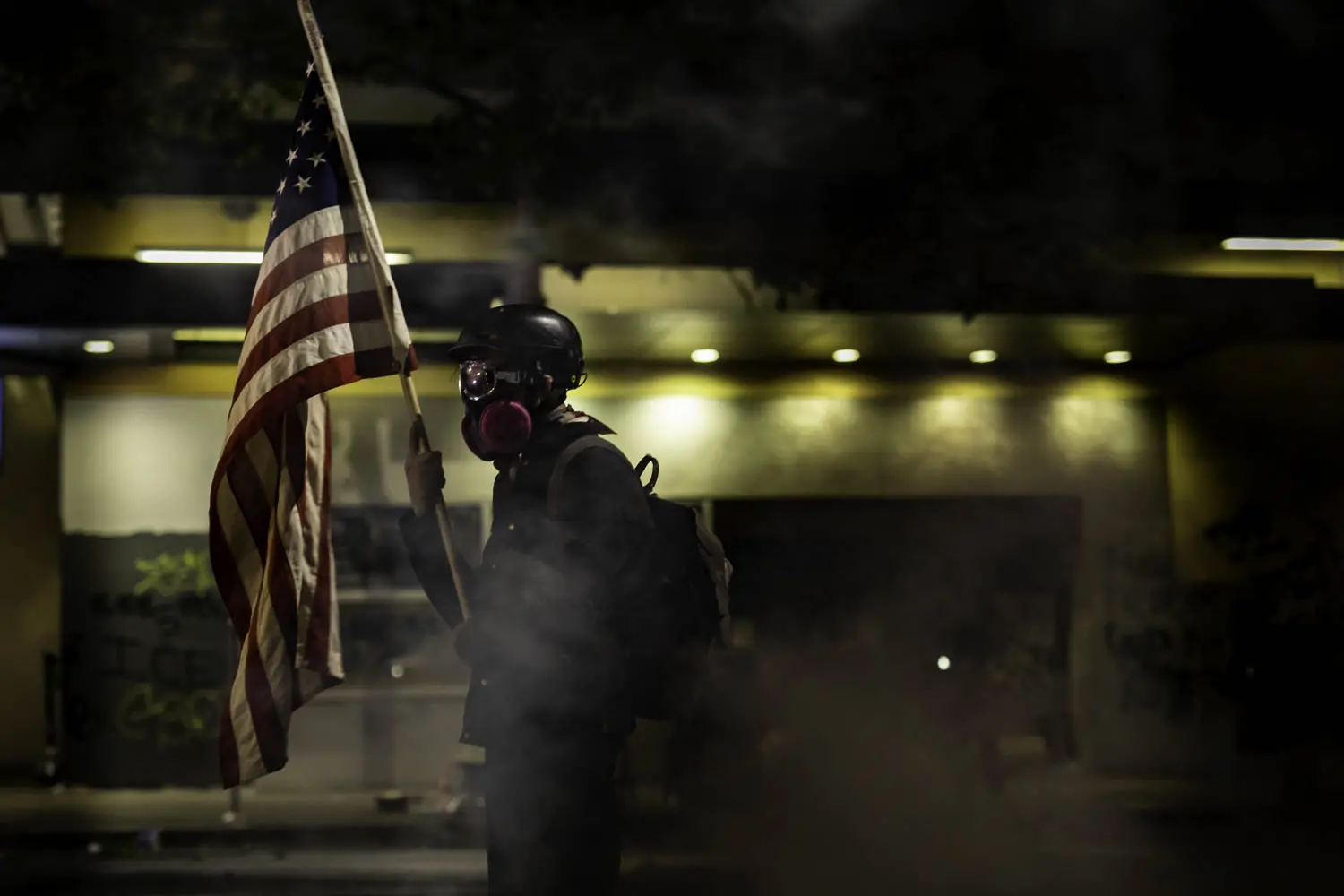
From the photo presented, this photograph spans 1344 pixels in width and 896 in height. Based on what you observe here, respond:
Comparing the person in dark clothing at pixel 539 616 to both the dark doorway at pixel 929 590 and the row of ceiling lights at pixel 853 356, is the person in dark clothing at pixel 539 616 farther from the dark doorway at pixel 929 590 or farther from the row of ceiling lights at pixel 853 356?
the dark doorway at pixel 929 590

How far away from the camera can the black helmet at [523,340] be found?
105 inches

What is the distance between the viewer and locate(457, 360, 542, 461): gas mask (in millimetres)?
2568

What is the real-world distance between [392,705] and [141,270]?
2.68 meters

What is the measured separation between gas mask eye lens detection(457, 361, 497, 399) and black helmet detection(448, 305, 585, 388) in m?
0.02

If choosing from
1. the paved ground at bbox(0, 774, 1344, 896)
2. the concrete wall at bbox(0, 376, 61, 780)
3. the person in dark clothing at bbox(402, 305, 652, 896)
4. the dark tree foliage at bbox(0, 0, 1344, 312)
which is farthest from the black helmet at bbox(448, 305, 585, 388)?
the concrete wall at bbox(0, 376, 61, 780)

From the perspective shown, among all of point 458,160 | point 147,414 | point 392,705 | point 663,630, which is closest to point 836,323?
point 458,160

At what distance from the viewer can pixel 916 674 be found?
7.88 metres

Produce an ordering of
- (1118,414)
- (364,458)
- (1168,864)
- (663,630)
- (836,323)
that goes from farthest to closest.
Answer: (1118,414), (364,458), (836,323), (1168,864), (663,630)

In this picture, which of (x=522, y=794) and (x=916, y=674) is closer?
(x=522, y=794)

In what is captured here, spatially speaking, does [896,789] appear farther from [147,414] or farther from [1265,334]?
[147,414]

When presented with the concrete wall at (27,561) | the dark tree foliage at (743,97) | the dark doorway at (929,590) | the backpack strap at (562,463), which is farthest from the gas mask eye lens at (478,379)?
the concrete wall at (27,561)

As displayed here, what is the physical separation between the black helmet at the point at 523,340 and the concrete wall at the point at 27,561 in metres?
6.06

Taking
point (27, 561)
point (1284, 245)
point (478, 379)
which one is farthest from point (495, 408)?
point (27, 561)

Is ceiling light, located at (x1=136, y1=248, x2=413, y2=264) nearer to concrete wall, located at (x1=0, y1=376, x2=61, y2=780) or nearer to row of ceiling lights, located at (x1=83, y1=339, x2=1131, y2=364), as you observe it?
concrete wall, located at (x1=0, y1=376, x2=61, y2=780)
